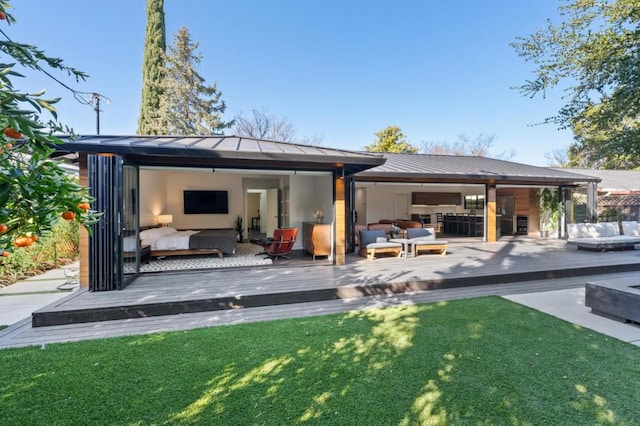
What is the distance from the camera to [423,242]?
315 inches

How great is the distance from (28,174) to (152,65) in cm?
2143

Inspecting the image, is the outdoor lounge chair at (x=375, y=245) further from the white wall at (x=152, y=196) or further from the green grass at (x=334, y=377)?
the white wall at (x=152, y=196)

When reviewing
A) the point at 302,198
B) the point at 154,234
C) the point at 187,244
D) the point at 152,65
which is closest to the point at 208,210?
the point at 154,234

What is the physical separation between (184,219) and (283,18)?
9.95m

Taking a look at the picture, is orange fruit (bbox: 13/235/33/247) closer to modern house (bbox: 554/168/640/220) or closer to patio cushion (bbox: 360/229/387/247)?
patio cushion (bbox: 360/229/387/247)

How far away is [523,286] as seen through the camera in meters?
5.69

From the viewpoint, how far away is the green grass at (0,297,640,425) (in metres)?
2.18

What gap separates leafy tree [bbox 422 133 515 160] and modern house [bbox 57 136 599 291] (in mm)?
17421

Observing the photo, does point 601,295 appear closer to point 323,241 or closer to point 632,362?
point 632,362

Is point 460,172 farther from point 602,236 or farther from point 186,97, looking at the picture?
point 186,97

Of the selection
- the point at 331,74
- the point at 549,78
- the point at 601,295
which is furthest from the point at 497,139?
the point at 601,295

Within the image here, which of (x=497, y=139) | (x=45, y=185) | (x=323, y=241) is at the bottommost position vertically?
(x=323, y=241)

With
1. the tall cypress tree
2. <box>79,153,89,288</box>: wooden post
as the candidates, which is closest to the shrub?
<box>79,153,89,288</box>: wooden post

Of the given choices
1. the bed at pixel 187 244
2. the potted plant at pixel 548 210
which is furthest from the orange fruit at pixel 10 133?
the potted plant at pixel 548 210
